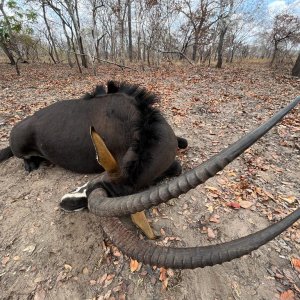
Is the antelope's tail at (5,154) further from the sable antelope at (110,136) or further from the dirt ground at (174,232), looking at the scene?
the dirt ground at (174,232)

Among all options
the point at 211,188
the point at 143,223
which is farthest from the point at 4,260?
the point at 211,188

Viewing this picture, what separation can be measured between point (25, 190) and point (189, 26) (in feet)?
81.8

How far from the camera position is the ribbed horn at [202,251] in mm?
1501

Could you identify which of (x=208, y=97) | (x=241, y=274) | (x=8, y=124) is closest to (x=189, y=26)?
(x=208, y=97)

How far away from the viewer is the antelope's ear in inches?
72.7

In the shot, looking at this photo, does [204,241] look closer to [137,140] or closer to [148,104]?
[137,140]

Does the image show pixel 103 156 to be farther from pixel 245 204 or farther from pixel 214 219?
pixel 245 204

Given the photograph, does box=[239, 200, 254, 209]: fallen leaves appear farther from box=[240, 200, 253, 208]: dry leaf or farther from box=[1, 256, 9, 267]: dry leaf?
box=[1, 256, 9, 267]: dry leaf

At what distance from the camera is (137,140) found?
2541 millimetres

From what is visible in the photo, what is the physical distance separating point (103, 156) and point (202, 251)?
110cm

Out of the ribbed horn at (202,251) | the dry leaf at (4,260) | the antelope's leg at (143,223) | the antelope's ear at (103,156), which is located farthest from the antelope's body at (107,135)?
the dry leaf at (4,260)

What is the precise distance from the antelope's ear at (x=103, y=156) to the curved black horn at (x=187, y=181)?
0.34m

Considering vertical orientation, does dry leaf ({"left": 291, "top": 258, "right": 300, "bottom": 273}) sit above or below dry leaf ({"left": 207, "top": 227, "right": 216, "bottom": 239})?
below

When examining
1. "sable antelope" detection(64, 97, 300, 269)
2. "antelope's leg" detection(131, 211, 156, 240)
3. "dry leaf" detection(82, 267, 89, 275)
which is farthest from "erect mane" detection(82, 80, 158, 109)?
"dry leaf" detection(82, 267, 89, 275)
